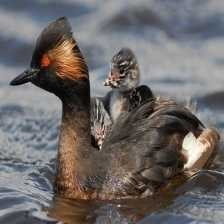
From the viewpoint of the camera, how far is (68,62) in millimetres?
9180

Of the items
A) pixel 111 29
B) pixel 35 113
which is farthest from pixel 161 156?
pixel 111 29

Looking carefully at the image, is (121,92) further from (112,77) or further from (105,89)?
(105,89)

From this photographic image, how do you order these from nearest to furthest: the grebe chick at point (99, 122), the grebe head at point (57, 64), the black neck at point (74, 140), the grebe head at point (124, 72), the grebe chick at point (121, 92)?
the grebe head at point (57, 64) → the black neck at point (74, 140) → the grebe chick at point (99, 122) → the grebe chick at point (121, 92) → the grebe head at point (124, 72)

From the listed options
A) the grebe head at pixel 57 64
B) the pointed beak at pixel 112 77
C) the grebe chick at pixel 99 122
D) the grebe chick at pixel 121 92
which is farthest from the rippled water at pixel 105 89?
the grebe head at pixel 57 64

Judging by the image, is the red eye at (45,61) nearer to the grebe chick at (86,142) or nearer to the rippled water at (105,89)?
the grebe chick at (86,142)

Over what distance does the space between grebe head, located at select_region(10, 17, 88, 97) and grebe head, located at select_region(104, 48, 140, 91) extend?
2.21 metres

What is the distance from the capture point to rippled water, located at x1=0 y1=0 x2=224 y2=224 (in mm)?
9109

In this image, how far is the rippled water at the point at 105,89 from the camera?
9109mm

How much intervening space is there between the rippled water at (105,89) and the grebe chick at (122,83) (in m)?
0.77

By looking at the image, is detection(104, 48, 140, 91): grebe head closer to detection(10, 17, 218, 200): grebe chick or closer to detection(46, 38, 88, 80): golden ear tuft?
detection(10, 17, 218, 200): grebe chick

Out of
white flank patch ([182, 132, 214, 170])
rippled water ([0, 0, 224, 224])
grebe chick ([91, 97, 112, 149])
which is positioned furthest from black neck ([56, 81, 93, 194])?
white flank patch ([182, 132, 214, 170])

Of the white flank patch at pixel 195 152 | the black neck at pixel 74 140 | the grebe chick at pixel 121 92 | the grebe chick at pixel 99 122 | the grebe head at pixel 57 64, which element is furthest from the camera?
the grebe chick at pixel 121 92

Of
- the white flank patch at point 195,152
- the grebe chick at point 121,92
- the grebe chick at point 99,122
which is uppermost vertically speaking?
the grebe chick at point 121,92

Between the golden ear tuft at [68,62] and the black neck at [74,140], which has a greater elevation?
the golden ear tuft at [68,62]
